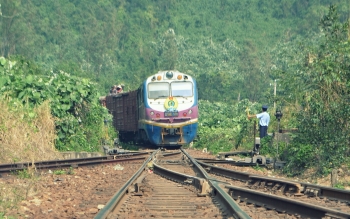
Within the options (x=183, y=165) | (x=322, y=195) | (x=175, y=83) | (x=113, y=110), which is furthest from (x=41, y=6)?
(x=322, y=195)

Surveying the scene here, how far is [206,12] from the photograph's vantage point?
105 m

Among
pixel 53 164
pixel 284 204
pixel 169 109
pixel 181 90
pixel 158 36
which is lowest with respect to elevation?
pixel 284 204

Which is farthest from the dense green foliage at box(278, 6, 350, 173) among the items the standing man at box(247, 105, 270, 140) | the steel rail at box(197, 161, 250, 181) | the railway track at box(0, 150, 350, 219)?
the railway track at box(0, 150, 350, 219)

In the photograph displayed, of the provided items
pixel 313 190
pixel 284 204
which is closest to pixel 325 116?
pixel 313 190

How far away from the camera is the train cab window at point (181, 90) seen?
24.5 m

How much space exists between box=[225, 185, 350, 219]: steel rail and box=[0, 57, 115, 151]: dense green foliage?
34.8ft

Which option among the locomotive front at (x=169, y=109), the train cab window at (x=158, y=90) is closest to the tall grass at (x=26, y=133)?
the locomotive front at (x=169, y=109)

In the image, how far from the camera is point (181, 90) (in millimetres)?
24547

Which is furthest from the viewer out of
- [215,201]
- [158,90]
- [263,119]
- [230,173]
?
[158,90]

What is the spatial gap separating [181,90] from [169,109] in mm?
928

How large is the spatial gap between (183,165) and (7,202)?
793 centimetres

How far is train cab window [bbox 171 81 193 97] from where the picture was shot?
80.4 ft

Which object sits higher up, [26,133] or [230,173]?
[26,133]

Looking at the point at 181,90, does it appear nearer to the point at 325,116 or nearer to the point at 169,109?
the point at 169,109
